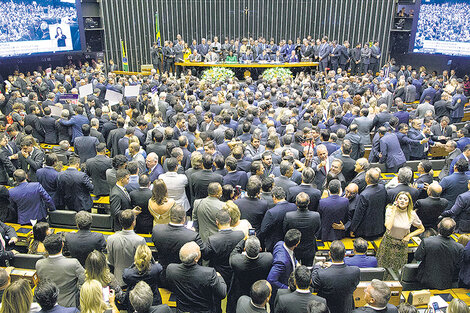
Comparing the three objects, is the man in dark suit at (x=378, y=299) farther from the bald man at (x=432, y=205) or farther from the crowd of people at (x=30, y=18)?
the crowd of people at (x=30, y=18)

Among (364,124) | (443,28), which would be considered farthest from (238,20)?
(364,124)

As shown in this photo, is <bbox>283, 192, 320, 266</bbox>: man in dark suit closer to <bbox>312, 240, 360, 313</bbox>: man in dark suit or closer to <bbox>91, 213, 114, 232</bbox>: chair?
<bbox>312, 240, 360, 313</bbox>: man in dark suit

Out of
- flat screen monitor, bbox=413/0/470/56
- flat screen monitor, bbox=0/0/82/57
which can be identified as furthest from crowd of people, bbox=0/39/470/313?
flat screen monitor, bbox=413/0/470/56

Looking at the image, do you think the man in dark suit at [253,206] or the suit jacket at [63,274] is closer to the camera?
the suit jacket at [63,274]

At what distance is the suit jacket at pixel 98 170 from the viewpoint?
240 inches

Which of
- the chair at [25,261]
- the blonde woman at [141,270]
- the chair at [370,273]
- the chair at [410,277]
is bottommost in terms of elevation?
the chair at [410,277]

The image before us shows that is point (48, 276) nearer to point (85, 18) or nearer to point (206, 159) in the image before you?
point (206, 159)

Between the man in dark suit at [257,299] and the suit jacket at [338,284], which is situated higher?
the man in dark suit at [257,299]

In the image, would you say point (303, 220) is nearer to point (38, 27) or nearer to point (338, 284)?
point (338, 284)

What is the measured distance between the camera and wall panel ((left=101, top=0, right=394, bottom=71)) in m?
19.5

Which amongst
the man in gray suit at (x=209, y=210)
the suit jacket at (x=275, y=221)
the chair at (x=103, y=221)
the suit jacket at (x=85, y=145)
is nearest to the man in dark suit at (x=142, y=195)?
the chair at (x=103, y=221)

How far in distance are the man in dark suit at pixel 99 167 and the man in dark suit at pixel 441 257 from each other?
4.69 meters

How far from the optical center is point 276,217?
4.40 metres

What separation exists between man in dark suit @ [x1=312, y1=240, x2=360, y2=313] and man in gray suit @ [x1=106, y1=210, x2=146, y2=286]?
1907 mm
